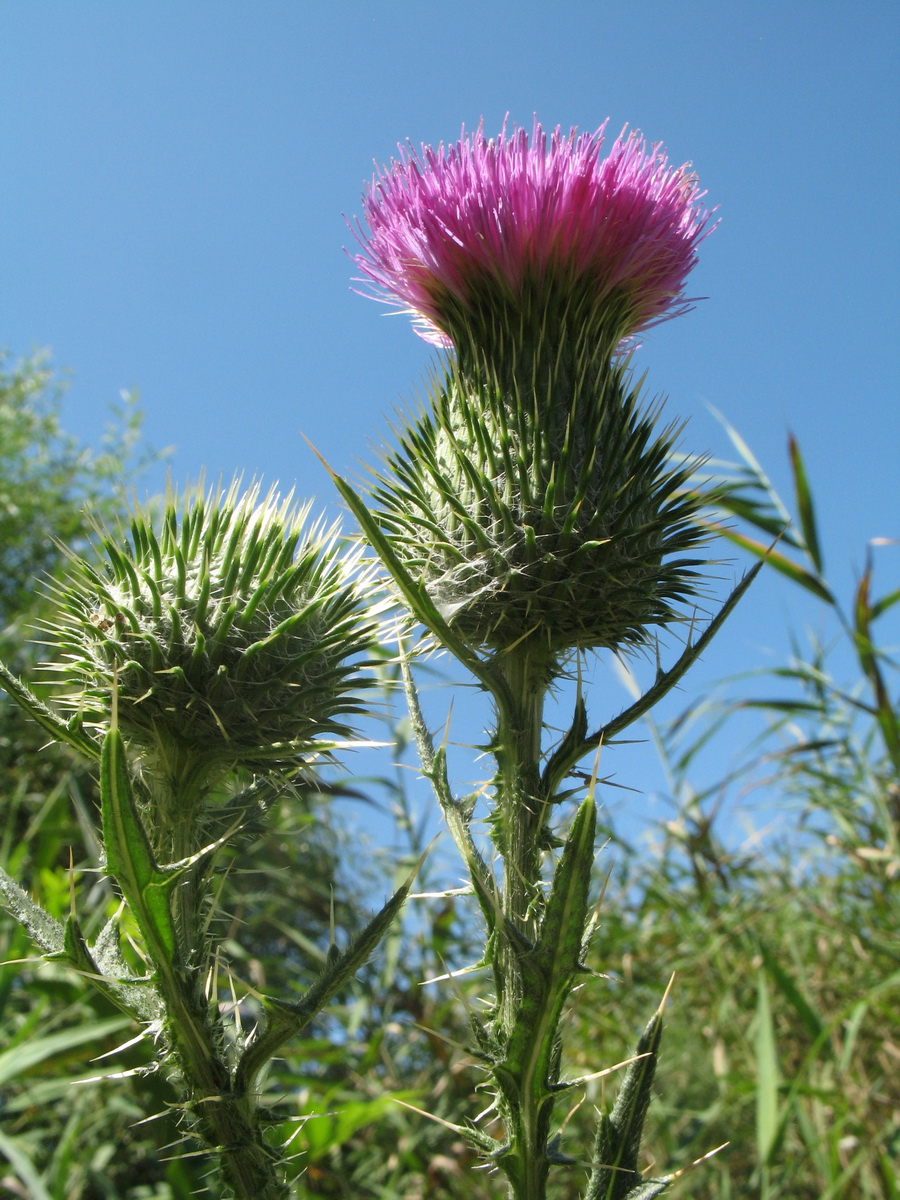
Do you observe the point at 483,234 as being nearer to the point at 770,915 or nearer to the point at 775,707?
the point at 775,707

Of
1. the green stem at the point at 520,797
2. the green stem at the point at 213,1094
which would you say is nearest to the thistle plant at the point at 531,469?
the green stem at the point at 520,797

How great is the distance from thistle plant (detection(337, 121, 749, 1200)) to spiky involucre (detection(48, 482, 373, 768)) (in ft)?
0.83

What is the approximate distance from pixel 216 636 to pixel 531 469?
863 millimetres

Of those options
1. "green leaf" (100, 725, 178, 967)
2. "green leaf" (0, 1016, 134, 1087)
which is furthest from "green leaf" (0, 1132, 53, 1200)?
"green leaf" (100, 725, 178, 967)

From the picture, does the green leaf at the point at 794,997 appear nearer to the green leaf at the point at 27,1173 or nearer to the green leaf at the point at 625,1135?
the green leaf at the point at 625,1135

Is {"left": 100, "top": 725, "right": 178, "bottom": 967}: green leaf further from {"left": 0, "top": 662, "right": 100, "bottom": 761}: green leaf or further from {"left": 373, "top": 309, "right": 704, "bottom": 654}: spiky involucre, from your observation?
{"left": 373, "top": 309, "right": 704, "bottom": 654}: spiky involucre

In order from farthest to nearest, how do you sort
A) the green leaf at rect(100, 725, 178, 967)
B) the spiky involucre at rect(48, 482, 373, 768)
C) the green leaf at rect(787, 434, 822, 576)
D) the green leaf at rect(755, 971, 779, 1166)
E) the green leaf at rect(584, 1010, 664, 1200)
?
the green leaf at rect(787, 434, 822, 576), the green leaf at rect(755, 971, 779, 1166), the spiky involucre at rect(48, 482, 373, 768), the green leaf at rect(584, 1010, 664, 1200), the green leaf at rect(100, 725, 178, 967)

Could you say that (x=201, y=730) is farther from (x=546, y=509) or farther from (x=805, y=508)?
(x=805, y=508)

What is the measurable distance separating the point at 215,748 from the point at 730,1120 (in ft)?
11.5

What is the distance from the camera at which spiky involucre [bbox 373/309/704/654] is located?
6.64 ft

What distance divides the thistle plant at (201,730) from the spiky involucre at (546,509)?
29cm

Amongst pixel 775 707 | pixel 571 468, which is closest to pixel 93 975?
pixel 571 468

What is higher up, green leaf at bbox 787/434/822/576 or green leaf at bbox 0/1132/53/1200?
green leaf at bbox 787/434/822/576

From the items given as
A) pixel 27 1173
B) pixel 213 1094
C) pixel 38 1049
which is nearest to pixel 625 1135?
pixel 213 1094
